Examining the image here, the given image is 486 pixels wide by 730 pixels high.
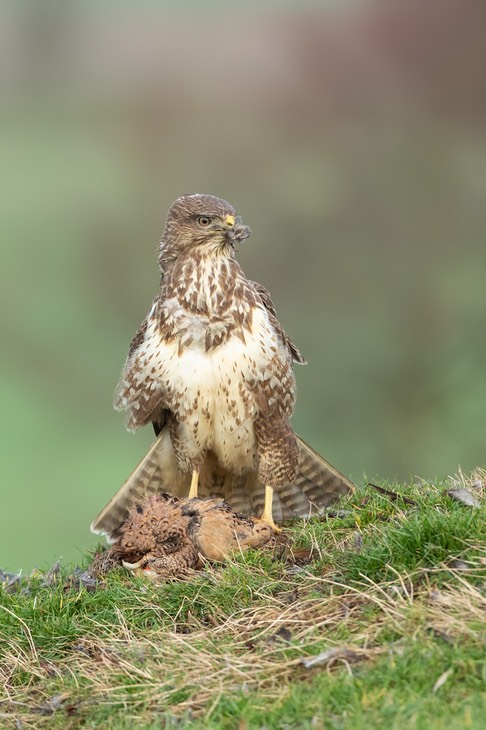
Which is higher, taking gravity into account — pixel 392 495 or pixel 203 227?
pixel 203 227

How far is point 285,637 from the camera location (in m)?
4.58

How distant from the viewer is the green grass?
3.79 meters

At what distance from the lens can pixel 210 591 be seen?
5336 mm

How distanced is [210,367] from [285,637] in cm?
214

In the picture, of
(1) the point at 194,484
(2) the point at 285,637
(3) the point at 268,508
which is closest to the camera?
(2) the point at 285,637

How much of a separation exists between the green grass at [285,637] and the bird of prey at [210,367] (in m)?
0.80

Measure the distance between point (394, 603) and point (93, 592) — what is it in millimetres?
2075

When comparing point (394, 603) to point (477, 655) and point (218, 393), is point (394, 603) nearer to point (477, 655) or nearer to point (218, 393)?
point (477, 655)

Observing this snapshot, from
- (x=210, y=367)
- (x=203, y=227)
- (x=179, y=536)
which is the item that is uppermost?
(x=203, y=227)

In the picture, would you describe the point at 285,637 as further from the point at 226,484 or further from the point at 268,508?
the point at 226,484

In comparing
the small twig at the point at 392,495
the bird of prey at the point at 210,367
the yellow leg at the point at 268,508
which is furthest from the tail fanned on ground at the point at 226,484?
the small twig at the point at 392,495

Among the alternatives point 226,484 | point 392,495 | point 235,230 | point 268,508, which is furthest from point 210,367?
point 392,495

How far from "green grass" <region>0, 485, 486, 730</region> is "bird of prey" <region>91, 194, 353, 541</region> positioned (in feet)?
2.63

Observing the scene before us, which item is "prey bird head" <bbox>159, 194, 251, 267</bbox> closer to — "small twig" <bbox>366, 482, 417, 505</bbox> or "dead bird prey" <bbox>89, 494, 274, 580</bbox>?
"dead bird prey" <bbox>89, 494, 274, 580</bbox>
